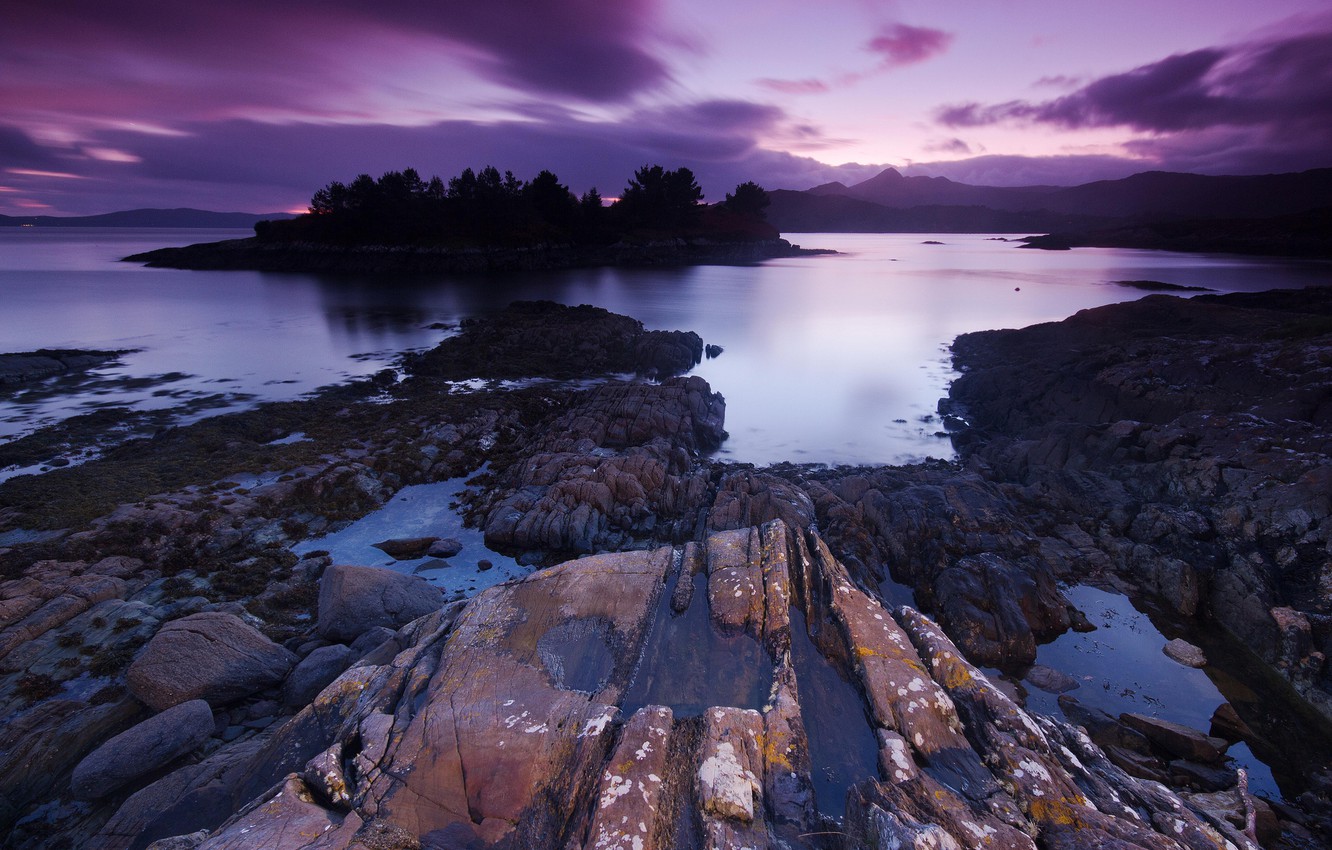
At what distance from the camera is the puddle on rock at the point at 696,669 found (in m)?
6.64

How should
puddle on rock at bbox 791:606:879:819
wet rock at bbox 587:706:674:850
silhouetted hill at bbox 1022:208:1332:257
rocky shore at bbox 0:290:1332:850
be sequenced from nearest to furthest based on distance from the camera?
wet rock at bbox 587:706:674:850 < rocky shore at bbox 0:290:1332:850 < puddle on rock at bbox 791:606:879:819 < silhouetted hill at bbox 1022:208:1332:257

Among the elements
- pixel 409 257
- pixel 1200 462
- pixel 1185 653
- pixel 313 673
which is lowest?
pixel 1185 653

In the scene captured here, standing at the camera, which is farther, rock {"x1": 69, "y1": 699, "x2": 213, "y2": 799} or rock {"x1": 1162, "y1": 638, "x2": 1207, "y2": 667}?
rock {"x1": 1162, "y1": 638, "x2": 1207, "y2": 667}

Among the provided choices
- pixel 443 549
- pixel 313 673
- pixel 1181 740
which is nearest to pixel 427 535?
pixel 443 549

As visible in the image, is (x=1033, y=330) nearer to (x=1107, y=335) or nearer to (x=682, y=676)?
(x=1107, y=335)

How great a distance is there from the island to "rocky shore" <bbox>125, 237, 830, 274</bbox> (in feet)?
0.76

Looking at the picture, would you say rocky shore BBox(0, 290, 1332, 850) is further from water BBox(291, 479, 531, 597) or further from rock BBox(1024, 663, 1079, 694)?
water BBox(291, 479, 531, 597)

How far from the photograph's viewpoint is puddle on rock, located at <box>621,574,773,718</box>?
664 cm

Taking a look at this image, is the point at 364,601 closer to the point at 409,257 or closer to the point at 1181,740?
the point at 1181,740

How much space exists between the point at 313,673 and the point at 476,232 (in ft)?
369

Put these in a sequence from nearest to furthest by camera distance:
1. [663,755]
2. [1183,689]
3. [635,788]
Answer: [635,788], [663,755], [1183,689]

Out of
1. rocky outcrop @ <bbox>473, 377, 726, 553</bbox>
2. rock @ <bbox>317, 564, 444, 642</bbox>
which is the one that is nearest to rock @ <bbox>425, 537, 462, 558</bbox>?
rocky outcrop @ <bbox>473, 377, 726, 553</bbox>

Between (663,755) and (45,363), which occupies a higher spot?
(663,755)

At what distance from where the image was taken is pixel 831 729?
6332mm
